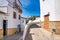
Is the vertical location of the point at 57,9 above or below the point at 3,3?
below

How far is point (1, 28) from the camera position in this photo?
175 inches

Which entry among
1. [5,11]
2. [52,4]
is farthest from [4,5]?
[52,4]

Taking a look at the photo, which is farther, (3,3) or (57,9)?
(3,3)

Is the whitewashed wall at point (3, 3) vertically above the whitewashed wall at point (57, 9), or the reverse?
the whitewashed wall at point (3, 3)

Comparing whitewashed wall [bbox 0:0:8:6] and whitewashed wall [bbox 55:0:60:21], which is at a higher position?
whitewashed wall [bbox 0:0:8:6]

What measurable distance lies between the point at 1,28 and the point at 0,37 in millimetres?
300

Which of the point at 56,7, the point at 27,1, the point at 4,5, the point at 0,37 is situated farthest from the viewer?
the point at 4,5

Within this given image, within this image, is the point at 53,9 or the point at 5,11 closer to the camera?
the point at 53,9

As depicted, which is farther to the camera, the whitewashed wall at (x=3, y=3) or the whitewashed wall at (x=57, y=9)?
the whitewashed wall at (x=3, y=3)

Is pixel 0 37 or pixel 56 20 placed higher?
pixel 56 20

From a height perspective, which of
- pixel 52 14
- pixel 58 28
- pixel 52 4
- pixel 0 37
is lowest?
pixel 0 37

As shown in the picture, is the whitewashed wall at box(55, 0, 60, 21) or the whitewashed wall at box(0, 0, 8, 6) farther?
the whitewashed wall at box(0, 0, 8, 6)

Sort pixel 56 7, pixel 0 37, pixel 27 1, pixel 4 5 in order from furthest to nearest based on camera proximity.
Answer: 1. pixel 4 5
2. pixel 0 37
3. pixel 56 7
4. pixel 27 1

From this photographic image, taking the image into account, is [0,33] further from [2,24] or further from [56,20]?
[56,20]
